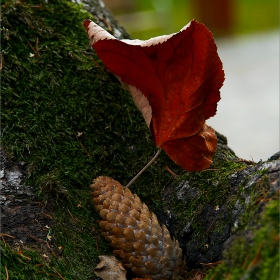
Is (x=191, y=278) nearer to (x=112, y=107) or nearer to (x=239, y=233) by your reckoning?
(x=239, y=233)

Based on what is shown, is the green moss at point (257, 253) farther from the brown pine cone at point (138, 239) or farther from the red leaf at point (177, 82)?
the red leaf at point (177, 82)

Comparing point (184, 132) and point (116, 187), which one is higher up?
point (184, 132)

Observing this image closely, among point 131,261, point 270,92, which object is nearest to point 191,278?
point 131,261

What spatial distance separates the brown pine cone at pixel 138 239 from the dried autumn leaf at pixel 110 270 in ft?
0.07

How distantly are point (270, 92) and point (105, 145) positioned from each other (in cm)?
420

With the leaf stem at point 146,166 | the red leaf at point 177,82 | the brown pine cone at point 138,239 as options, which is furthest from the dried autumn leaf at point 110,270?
the red leaf at point 177,82

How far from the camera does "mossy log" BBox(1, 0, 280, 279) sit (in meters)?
1.17

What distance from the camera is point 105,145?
151cm

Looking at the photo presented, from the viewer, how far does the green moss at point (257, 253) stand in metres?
0.82

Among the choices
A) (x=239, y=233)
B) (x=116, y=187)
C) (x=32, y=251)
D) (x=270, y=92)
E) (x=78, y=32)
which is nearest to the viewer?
(x=239, y=233)

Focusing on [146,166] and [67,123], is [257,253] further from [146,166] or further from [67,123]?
[67,123]

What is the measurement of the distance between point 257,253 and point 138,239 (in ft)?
1.38

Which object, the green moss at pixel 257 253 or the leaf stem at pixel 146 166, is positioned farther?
the leaf stem at pixel 146 166

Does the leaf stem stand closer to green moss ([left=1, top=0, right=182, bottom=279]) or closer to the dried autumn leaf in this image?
green moss ([left=1, top=0, right=182, bottom=279])
